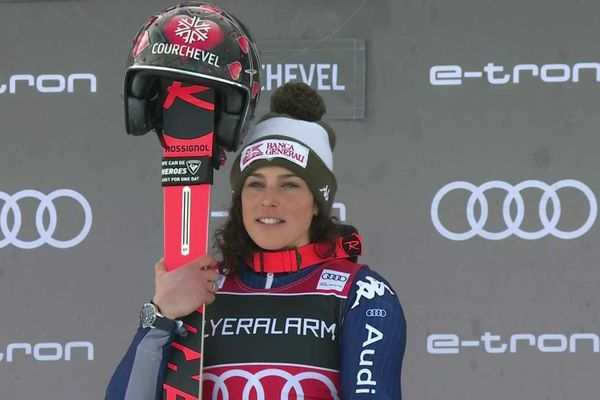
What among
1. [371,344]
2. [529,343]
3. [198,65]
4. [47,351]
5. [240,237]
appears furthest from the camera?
[47,351]

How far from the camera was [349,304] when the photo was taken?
7.46 ft

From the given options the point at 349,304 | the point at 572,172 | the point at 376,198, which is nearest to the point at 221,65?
the point at 349,304

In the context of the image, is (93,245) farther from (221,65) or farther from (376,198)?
(221,65)

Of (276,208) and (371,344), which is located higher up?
(276,208)

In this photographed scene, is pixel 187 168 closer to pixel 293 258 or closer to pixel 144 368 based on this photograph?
pixel 293 258

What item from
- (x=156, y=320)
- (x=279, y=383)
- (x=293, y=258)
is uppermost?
(x=293, y=258)

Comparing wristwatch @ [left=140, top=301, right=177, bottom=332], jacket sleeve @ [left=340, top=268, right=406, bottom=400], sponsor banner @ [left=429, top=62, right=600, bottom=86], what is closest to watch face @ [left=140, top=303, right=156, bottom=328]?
wristwatch @ [left=140, top=301, right=177, bottom=332]

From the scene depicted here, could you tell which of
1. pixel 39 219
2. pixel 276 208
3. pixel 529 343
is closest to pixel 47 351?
pixel 39 219

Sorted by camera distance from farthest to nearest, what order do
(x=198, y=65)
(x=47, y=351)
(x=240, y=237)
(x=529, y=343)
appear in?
(x=47, y=351) < (x=529, y=343) < (x=240, y=237) < (x=198, y=65)

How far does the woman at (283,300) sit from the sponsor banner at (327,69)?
1.45m

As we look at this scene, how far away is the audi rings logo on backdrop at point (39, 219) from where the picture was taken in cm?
403

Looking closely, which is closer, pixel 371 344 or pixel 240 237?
pixel 371 344

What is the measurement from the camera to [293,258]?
2357 mm

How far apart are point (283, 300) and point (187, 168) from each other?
0.35 m
